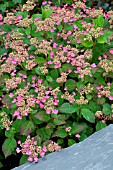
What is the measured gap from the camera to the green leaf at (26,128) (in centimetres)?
215

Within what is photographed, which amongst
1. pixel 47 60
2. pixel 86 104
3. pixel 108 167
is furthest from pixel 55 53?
pixel 108 167

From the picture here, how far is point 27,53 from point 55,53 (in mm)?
186

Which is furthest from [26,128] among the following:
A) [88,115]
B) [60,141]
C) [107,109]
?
[107,109]

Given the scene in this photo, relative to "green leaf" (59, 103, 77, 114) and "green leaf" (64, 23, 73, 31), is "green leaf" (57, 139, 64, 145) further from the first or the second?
"green leaf" (64, 23, 73, 31)

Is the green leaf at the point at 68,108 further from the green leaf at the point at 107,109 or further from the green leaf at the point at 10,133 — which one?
the green leaf at the point at 10,133

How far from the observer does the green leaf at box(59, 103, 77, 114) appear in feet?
7.20

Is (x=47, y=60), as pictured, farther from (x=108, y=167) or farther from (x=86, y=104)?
(x=108, y=167)

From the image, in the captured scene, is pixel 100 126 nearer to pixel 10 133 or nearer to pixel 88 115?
pixel 88 115

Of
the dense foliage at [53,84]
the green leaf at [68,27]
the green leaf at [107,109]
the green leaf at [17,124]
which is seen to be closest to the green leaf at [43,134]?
the dense foliage at [53,84]

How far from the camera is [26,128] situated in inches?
85.4

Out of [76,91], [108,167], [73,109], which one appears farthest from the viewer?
[76,91]

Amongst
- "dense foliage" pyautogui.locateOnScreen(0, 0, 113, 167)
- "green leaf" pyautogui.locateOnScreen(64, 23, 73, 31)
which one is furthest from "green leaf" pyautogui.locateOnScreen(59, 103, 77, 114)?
"green leaf" pyautogui.locateOnScreen(64, 23, 73, 31)

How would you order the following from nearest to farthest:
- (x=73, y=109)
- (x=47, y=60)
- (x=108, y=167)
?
(x=108, y=167) → (x=73, y=109) → (x=47, y=60)

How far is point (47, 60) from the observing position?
2535 mm
